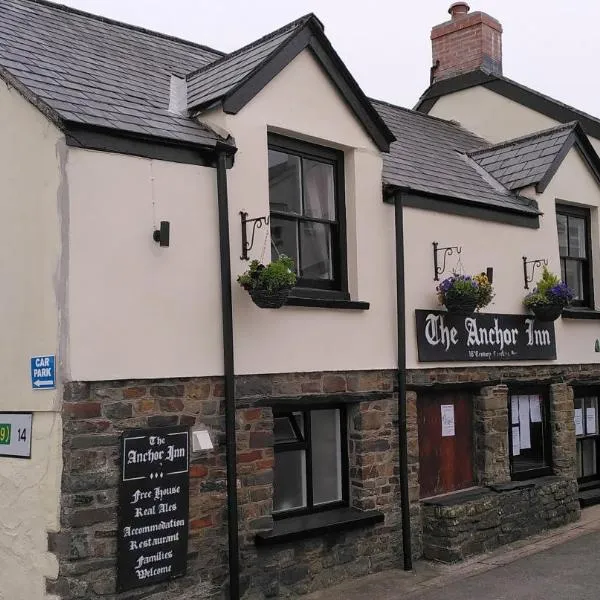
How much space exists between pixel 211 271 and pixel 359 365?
2022 mm

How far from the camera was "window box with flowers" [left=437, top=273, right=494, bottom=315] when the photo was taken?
8484 mm

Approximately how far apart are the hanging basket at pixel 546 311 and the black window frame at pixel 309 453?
3.22m

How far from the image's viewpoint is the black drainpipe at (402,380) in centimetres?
809

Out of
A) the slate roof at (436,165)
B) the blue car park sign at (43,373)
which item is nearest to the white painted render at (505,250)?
the slate roof at (436,165)

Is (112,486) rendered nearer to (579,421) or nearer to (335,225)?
(335,225)

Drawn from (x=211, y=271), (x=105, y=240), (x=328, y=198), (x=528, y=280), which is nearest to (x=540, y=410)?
(x=528, y=280)

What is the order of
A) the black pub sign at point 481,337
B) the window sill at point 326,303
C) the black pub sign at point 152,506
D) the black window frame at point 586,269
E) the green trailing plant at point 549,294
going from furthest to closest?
the black window frame at point 586,269 < the green trailing plant at point 549,294 < the black pub sign at point 481,337 < the window sill at point 326,303 < the black pub sign at point 152,506

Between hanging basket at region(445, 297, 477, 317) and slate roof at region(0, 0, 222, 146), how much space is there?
3217 mm

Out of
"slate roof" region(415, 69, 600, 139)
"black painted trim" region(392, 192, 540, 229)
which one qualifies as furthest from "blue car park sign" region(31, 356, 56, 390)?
"slate roof" region(415, 69, 600, 139)

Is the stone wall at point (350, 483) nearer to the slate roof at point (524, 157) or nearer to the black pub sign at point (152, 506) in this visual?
the black pub sign at point (152, 506)

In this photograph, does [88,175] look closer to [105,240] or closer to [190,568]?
[105,240]

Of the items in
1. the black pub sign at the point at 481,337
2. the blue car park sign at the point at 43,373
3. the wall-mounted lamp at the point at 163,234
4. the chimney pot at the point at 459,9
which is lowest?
the blue car park sign at the point at 43,373

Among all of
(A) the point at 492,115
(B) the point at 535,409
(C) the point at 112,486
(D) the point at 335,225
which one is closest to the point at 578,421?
(B) the point at 535,409

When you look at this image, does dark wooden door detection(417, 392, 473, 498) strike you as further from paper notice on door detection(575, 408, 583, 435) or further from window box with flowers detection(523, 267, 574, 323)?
paper notice on door detection(575, 408, 583, 435)
